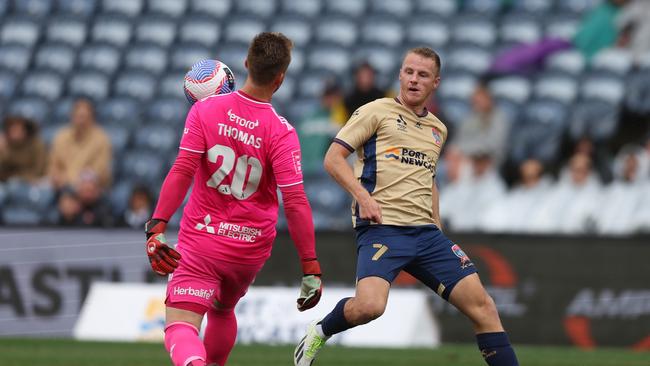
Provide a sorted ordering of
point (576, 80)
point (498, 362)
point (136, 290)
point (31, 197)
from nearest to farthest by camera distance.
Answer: point (498, 362) < point (136, 290) < point (31, 197) < point (576, 80)

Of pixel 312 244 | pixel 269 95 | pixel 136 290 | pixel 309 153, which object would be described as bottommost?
pixel 136 290

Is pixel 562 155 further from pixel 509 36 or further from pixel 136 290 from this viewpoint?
pixel 136 290

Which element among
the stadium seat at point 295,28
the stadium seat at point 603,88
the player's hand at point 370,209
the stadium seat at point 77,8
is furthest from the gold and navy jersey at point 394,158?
the stadium seat at point 77,8

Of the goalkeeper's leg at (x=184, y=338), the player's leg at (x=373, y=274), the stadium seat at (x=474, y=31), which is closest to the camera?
the goalkeeper's leg at (x=184, y=338)

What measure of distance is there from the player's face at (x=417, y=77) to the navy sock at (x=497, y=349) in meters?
1.54

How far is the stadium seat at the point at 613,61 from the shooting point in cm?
1738

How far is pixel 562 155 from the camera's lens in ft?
52.7

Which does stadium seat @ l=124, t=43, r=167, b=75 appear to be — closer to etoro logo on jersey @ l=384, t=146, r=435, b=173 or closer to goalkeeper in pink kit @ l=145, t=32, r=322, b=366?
etoro logo on jersey @ l=384, t=146, r=435, b=173

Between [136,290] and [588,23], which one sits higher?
[588,23]

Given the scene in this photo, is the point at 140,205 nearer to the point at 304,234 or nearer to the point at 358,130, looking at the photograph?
the point at 358,130

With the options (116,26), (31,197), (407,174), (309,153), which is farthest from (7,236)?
(407,174)

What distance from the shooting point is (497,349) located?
7809 millimetres

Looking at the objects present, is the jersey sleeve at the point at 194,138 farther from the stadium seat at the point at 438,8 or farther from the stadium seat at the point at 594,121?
the stadium seat at the point at 438,8

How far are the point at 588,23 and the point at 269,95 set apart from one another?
11.5m
